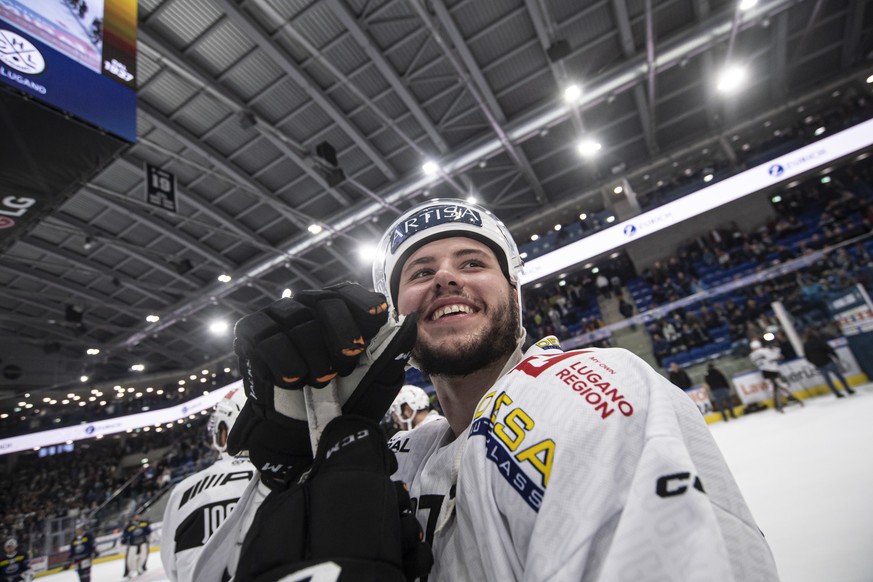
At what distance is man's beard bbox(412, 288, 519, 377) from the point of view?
1503mm

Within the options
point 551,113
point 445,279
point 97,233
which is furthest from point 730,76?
point 97,233

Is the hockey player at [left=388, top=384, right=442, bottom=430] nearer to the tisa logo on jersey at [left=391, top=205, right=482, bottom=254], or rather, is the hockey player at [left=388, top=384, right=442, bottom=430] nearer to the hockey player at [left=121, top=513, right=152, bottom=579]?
the tisa logo on jersey at [left=391, top=205, right=482, bottom=254]

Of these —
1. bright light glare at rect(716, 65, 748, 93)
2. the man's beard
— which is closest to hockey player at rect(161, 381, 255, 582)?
the man's beard

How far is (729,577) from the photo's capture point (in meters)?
0.63

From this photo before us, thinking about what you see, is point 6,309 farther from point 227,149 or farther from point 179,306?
point 227,149

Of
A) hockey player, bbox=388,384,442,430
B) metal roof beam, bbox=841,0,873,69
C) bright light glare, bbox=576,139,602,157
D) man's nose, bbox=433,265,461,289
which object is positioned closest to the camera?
man's nose, bbox=433,265,461,289

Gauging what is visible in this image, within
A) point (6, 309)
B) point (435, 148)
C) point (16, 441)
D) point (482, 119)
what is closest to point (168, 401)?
point (16, 441)

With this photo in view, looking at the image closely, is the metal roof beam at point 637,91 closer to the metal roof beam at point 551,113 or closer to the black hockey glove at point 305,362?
the metal roof beam at point 551,113

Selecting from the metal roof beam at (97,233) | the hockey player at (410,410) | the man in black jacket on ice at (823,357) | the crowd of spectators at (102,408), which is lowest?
the man in black jacket on ice at (823,357)

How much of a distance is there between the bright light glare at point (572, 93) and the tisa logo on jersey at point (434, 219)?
37.7ft

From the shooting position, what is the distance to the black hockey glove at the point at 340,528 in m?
0.75

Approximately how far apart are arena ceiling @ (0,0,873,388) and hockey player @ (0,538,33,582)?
6878mm

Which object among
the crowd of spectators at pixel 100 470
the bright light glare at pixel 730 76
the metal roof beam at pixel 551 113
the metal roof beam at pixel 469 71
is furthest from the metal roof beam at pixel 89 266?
the bright light glare at pixel 730 76

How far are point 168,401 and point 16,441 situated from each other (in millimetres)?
7453
